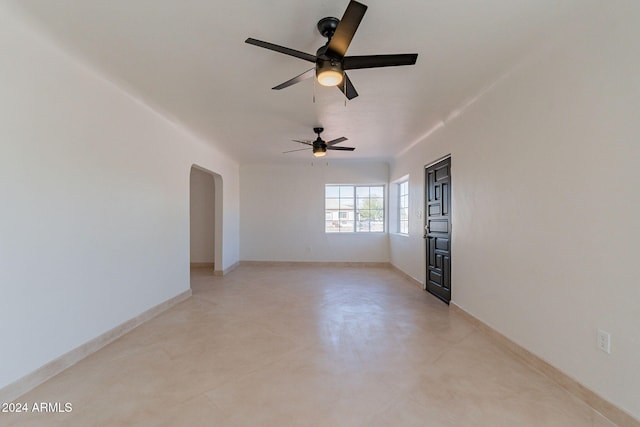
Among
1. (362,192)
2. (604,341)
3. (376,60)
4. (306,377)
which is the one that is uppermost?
(376,60)

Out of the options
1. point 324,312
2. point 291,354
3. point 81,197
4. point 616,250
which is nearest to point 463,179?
point 616,250

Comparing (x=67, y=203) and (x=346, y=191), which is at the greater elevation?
(x=346, y=191)

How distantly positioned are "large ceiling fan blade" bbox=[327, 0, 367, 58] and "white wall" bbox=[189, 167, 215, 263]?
6.24 meters

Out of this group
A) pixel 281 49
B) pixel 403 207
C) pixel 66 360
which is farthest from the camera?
pixel 403 207

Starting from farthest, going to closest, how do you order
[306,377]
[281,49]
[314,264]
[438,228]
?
1. [314,264]
2. [438,228]
3. [306,377]
4. [281,49]

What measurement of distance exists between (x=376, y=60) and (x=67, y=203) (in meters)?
2.66

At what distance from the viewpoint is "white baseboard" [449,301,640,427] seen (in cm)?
182

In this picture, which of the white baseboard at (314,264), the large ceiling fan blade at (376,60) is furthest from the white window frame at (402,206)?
the large ceiling fan blade at (376,60)

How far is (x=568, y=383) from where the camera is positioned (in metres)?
2.18

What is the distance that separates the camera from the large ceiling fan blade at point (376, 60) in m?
2.09

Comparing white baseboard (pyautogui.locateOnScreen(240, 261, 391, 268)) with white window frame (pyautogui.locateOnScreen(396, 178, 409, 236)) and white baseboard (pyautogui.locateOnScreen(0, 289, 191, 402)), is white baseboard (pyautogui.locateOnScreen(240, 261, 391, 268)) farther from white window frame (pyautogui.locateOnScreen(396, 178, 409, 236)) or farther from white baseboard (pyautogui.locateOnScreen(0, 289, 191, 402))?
white baseboard (pyautogui.locateOnScreen(0, 289, 191, 402))

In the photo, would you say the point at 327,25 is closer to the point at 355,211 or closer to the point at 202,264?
the point at 355,211

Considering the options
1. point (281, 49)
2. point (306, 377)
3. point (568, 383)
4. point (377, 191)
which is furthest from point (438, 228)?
point (281, 49)

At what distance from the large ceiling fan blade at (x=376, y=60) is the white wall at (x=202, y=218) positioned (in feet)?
20.2
